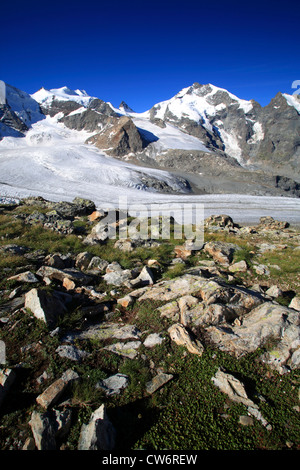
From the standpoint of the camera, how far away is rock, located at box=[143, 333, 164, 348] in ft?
16.6

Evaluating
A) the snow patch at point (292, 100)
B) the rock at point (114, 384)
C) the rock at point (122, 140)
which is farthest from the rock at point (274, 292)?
the snow patch at point (292, 100)

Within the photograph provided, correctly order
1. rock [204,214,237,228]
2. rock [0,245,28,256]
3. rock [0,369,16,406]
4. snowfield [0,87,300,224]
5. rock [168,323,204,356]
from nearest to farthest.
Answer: rock [0,369,16,406] < rock [168,323,204,356] < rock [0,245,28,256] < rock [204,214,237,228] < snowfield [0,87,300,224]

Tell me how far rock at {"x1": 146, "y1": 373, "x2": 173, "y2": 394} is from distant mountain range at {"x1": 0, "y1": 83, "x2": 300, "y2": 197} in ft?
179

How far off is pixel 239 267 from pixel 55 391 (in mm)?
7385

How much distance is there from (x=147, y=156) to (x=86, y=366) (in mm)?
107577

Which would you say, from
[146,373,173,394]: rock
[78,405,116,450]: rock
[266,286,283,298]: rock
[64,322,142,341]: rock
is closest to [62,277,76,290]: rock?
[64,322,142,341]: rock

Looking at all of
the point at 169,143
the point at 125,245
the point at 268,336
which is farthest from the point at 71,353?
the point at 169,143

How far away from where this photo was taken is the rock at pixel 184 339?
475cm

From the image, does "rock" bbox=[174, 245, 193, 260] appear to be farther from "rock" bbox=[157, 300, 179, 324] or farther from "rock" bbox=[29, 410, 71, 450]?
"rock" bbox=[29, 410, 71, 450]

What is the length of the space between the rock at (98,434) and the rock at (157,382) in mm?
875

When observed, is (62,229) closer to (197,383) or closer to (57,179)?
(197,383)

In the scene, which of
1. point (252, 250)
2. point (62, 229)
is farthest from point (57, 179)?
point (252, 250)

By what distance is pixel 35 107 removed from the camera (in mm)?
160875

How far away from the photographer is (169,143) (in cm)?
12000
